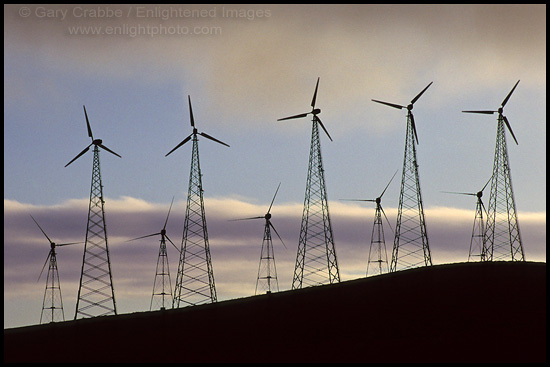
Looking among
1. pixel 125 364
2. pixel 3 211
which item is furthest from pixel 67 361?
pixel 3 211

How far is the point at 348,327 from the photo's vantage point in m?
83.6

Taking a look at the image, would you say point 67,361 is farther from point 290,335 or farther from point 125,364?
point 290,335

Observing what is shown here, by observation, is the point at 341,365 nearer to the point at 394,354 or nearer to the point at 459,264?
the point at 394,354

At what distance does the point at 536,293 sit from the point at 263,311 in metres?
29.6

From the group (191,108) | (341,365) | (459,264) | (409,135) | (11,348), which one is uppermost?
(191,108)

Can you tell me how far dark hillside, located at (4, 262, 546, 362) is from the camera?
7825 centimetres

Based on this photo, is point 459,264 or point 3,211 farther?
point 459,264

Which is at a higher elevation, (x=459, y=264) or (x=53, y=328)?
(x=459, y=264)

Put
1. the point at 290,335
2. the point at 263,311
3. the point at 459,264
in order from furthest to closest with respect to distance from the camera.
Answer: the point at 459,264, the point at 263,311, the point at 290,335

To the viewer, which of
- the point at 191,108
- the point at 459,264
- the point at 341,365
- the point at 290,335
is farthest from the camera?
the point at 191,108

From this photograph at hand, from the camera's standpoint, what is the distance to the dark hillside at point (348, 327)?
78250mm

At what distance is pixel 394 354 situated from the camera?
77375 millimetres

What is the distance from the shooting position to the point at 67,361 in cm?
7925

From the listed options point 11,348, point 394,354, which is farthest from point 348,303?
point 11,348
